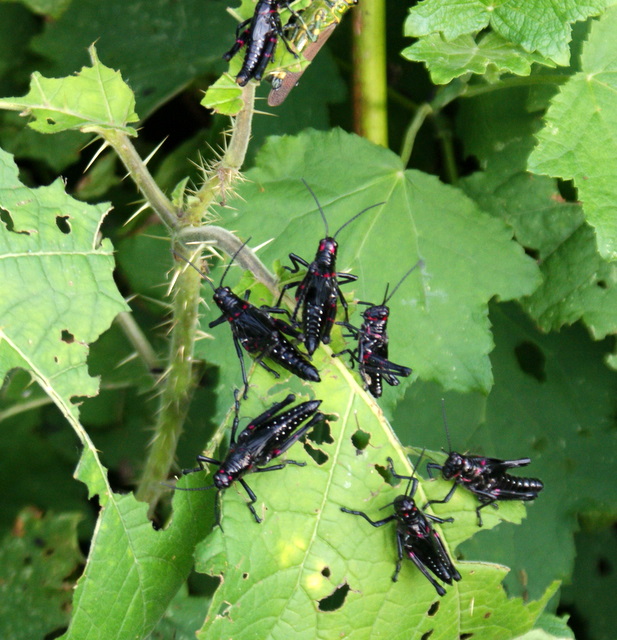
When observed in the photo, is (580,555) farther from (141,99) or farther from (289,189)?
(141,99)

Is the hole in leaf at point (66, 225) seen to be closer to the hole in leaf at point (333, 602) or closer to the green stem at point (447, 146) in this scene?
the hole in leaf at point (333, 602)

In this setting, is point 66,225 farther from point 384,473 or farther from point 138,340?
point 384,473

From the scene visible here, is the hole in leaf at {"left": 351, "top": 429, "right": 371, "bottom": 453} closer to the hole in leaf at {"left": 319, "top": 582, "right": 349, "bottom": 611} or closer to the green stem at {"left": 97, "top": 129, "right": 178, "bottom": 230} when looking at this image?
the hole in leaf at {"left": 319, "top": 582, "right": 349, "bottom": 611}

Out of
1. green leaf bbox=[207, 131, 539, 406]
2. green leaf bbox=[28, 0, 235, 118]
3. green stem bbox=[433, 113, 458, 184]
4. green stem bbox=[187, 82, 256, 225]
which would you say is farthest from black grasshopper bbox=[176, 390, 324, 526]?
green leaf bbox=[28, 0, 235, 118]

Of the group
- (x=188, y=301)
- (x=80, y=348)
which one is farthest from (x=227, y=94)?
(x=80, y=348)

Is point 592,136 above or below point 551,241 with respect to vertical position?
above
